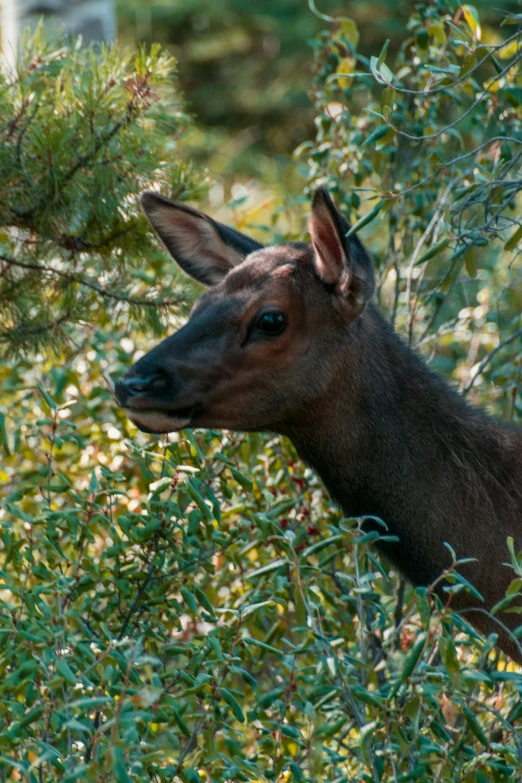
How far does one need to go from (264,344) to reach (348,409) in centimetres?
42

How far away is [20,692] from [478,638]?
1568 mm

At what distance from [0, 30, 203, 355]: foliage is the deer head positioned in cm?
82

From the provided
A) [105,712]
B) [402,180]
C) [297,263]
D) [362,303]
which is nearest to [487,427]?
[362,303]

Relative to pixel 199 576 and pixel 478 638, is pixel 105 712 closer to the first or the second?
pixel 478 638

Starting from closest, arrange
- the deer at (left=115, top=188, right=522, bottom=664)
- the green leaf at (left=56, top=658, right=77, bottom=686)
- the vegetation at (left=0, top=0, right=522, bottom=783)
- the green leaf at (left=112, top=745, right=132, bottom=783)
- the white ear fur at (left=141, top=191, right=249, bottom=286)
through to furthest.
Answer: the green leaf at (left=112, top=745, right=132, bottom=783), the green leaf at (left=56, top=658, right=77, bottom=686), the vegetation at (left=0, top=0, right=522, bottom=783), the deer at (left=115, top=188, right=522, bottom=664), the white ear fur at (left=141, top=191, right=249, bottom=286)

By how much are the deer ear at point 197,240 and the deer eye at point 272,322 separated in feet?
2.53

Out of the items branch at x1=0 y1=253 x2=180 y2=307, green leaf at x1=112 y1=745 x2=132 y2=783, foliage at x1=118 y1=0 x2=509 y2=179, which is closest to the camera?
green leaf at x1=112 y1=745 x2=132 y2=783

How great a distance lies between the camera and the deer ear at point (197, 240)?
4812mm

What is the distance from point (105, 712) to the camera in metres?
3.46

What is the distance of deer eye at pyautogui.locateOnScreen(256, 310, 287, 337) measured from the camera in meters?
4.25

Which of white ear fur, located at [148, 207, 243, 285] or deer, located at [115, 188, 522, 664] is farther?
white ear fur, located at [148, 207, 243, 285]

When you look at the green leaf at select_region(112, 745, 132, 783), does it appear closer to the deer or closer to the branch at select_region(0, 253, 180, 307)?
the deer

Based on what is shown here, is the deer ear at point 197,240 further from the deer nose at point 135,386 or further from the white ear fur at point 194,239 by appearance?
the deer nose at point 135,386

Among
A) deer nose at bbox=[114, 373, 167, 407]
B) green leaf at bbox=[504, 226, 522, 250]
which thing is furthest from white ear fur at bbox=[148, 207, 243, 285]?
green leaf at bbox=[504, 226, 522, 250]
